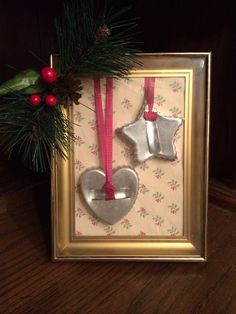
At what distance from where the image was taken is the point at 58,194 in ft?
2.16

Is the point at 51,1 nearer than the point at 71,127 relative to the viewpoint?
No

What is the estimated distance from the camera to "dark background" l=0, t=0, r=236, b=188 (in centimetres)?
77

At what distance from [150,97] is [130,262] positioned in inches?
11.6

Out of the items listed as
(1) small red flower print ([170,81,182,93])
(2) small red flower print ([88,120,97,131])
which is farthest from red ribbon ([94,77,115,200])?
(1) small red flower print ([170,81,182,93])

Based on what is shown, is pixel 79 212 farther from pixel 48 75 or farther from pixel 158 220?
pixel 48 75

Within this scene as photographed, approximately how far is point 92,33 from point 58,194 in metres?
0.28

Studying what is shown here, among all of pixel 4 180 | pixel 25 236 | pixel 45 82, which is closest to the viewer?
pixel 45 82

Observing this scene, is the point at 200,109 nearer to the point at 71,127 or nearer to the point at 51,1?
the point at 71,127

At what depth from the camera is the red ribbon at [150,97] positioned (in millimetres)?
644

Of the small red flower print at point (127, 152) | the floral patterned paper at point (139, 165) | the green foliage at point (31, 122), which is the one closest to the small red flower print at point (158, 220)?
the floral patterned paper at point (139, 165)

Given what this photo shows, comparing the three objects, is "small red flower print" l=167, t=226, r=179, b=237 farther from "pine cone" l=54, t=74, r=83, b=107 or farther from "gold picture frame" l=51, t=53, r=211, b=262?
"pine cone" l=54, t=74, r=83, b=107

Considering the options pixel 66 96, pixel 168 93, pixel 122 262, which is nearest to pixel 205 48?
pixel 168 93

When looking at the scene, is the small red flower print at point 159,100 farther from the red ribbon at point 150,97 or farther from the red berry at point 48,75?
the red berry at point 48,75

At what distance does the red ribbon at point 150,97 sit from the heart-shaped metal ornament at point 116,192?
3.9 inches
